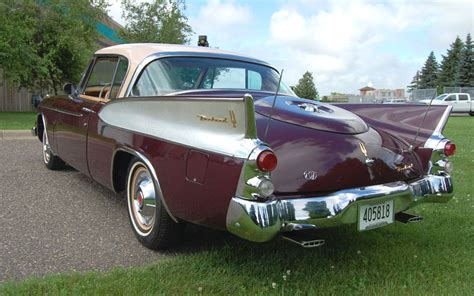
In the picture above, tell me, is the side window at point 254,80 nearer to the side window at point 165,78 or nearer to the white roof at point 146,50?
the white roof at point 146,50

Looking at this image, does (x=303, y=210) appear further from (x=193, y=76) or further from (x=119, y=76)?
(x=119, y=76)

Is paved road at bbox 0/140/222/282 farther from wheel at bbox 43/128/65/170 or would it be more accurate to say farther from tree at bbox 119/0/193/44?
tree at bbox 119/0/193/44

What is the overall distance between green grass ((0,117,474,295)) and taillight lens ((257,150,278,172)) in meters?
0.81

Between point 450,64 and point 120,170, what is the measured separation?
184ft

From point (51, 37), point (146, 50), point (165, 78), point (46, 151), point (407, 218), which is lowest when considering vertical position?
point (407, 218)

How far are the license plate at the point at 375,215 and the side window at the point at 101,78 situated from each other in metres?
2.76

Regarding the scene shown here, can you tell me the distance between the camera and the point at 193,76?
4262 millimetres

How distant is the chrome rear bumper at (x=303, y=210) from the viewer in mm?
2691

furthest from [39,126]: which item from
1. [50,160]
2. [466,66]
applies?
[466,66]

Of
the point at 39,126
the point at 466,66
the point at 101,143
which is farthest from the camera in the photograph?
the point at 466,66

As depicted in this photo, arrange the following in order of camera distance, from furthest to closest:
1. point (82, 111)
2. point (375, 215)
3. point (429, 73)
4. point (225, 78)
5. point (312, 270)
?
point (429, 73), point (82, 111), point (225, 78), point (312, 270), point (375, 215)

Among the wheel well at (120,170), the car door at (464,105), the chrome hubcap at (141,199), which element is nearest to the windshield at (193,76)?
the wheel well at (120,170)

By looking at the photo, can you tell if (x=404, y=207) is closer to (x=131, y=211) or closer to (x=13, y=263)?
(x=131, y=211)

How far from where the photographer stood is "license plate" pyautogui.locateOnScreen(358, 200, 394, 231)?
3039 millimetres
